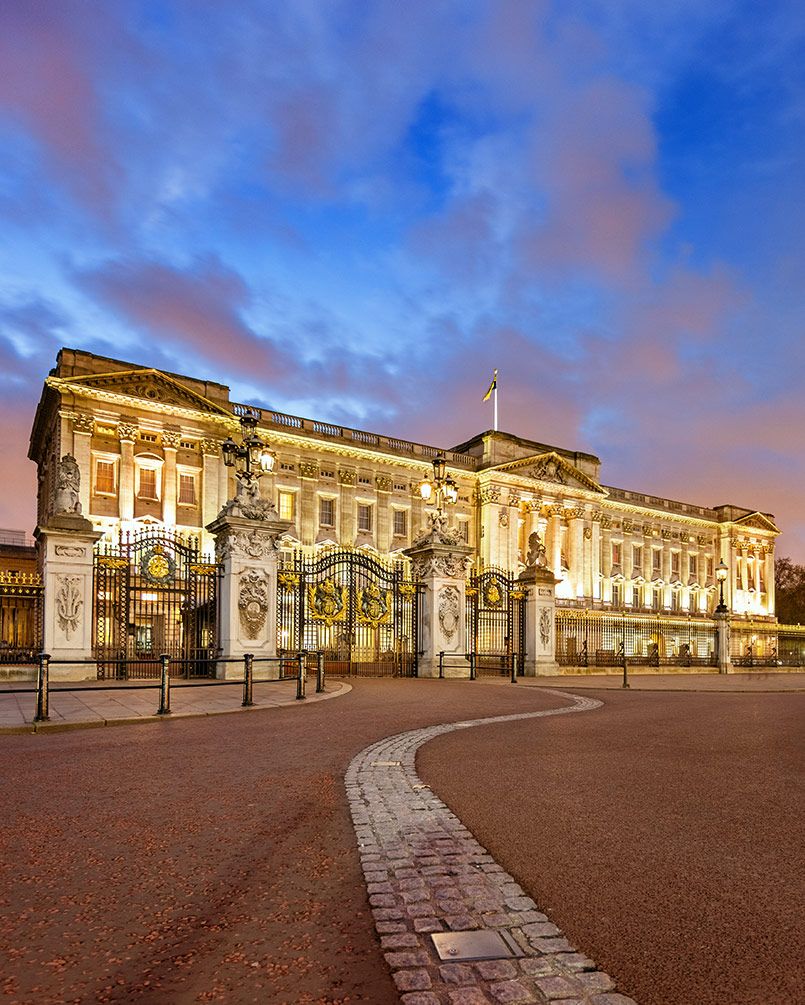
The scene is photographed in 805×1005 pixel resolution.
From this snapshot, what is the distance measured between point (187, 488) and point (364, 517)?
47.7 ft

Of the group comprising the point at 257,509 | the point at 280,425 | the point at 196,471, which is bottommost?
the point at 257,509

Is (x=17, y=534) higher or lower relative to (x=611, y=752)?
higher

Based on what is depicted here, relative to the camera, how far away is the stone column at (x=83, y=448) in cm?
4125

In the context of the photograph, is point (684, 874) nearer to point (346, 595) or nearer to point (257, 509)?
point (257, 509)

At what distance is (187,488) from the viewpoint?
149 ft

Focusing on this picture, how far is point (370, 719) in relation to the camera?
11.2 m

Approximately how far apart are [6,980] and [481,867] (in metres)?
2.43

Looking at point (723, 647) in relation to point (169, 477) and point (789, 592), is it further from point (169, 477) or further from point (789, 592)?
point (789, 592)

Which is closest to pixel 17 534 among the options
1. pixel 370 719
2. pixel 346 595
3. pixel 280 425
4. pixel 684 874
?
pixel 280 425

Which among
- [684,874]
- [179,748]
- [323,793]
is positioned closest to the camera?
[684,874]

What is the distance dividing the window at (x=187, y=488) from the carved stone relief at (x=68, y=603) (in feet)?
94.5

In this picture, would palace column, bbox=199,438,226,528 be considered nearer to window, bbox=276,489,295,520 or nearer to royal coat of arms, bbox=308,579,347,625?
window, bbox=276,489,295,520

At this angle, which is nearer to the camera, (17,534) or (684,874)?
(684,874)

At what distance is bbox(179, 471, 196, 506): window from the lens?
1779 inches
